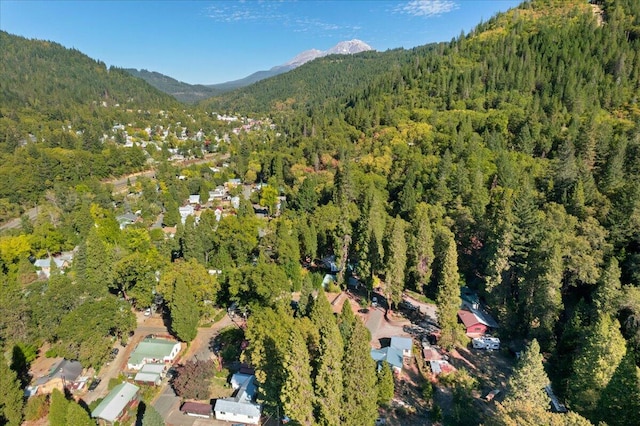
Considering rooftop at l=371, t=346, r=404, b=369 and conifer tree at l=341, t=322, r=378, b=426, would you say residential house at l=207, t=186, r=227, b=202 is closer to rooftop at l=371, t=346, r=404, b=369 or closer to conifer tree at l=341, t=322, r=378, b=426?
rooftop at l=371, t=346, r=404, b=369

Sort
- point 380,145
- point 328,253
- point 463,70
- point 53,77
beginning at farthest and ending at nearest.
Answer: point 53,77
point 463,70
point 380,145
point 328,253

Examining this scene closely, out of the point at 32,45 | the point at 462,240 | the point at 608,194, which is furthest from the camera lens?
the point at 32,45

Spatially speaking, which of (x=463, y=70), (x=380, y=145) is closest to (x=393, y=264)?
(x=380, y=145)

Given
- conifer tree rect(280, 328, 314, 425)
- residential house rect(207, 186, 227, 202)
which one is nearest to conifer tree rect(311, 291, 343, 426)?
conifer tree rect(280, 328, 314, 425)

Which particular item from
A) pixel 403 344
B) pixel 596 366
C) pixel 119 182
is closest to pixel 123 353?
pixel 403 344

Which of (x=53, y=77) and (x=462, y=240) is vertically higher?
(x=53, y=77)

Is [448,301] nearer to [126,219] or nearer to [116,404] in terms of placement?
[116,404]

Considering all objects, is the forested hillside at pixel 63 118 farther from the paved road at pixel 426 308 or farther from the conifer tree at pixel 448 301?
the conifer tree at pixel 448 301

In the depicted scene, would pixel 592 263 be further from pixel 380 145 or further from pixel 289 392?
pixel 380 145
